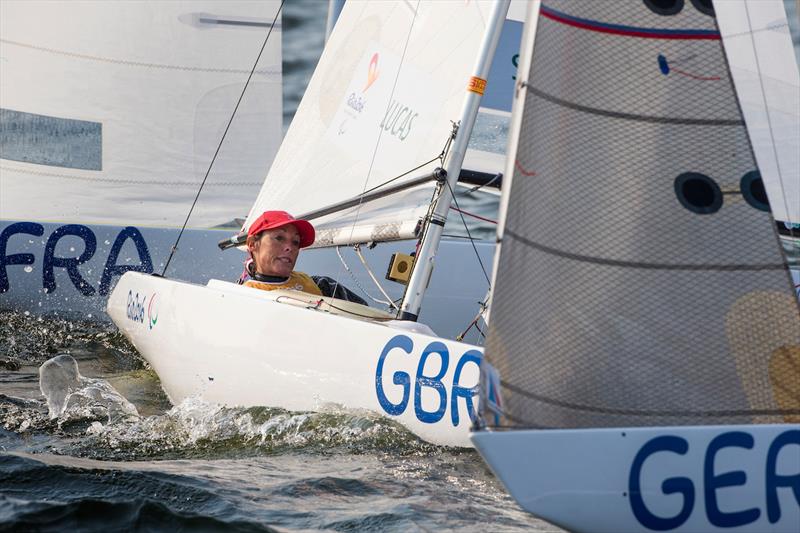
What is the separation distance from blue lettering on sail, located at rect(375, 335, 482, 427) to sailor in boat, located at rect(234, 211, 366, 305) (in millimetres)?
831

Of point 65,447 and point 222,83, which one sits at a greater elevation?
point 222,83

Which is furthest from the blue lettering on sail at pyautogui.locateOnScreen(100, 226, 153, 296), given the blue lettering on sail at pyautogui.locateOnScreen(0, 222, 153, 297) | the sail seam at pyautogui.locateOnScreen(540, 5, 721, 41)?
the sail seam at pyautogui.locateOnScreen(540, 5, 721, 41)

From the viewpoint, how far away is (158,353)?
4047mm

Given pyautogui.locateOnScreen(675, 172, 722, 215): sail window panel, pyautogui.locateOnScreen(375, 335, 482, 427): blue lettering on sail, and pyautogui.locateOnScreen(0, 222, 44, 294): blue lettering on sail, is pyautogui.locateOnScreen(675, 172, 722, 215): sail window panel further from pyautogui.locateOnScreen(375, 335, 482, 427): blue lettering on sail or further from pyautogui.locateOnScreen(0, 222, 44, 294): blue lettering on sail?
pyautogui.locateOnScreen(0, 222, 44, 294): blue lettering on sail

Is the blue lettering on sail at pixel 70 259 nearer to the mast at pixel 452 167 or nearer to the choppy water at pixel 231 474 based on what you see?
the choppy water at pixel 231 474

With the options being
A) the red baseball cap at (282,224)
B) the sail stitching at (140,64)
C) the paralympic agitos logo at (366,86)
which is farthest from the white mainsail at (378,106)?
the sail stitching at (140,64)

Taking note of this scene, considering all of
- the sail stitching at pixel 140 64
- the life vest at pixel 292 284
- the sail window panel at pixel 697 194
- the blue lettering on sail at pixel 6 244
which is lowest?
the life vest at pixel 292 284

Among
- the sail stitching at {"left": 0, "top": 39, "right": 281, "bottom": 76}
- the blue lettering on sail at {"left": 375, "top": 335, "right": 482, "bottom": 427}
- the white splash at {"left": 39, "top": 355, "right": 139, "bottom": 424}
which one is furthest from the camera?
the sail stitching at {"left": 0, "top": 39, "right": 281, "bottom": 76}

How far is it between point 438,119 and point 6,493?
6.92ft

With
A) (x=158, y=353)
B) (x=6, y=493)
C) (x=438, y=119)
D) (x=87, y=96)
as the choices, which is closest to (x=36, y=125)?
(x=87, y=96)

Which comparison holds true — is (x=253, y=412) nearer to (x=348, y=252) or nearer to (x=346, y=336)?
(x=346, y=336)

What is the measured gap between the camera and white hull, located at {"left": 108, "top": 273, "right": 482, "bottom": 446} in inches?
120

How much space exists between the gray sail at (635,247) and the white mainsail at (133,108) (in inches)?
165

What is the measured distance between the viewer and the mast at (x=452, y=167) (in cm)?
366
